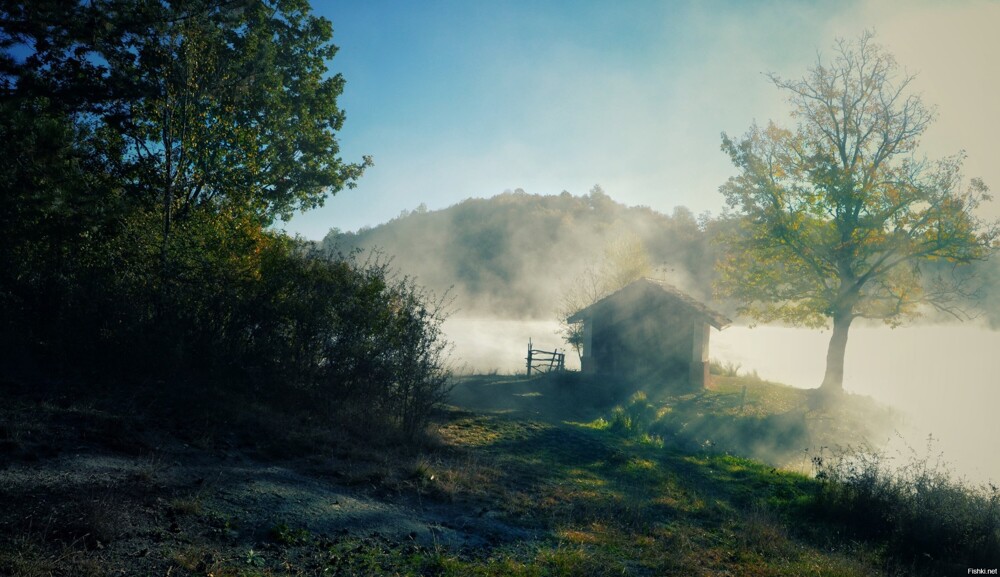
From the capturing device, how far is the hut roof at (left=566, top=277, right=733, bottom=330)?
30.4 metres

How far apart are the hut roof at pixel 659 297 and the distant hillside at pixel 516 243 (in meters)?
46.0

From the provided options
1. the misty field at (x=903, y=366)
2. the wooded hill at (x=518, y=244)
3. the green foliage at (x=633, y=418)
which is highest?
the wooded hill at (x=518, y=244)

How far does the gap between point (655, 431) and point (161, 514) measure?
695 inches

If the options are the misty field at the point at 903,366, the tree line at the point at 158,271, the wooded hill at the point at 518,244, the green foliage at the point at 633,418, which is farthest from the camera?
the wooded hill at the point at 518,244

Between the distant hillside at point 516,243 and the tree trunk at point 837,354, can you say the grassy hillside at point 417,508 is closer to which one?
the tree trunk at point 837,354

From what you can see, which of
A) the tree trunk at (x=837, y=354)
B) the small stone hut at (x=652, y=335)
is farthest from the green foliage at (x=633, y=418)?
the tree trunk at (x=837, y=354)

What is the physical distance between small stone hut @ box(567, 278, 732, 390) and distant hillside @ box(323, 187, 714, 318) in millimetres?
46326

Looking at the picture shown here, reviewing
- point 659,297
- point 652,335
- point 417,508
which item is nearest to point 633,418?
point 652,335

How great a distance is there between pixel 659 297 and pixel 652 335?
2.21 meters

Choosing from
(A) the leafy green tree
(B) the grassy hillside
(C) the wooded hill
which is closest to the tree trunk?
(A) the leafy green tree

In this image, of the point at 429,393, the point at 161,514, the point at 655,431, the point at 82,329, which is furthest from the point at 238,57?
the point at 655,431

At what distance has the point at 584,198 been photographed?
12762 cm

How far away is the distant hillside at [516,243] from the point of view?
304ft

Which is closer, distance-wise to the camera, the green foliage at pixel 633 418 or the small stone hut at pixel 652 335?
the green foliage at pixel 633 418
